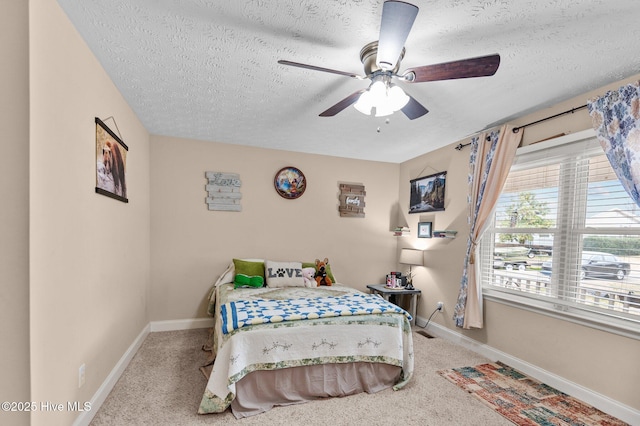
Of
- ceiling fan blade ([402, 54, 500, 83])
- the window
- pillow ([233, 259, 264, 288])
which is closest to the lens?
ceiling fan blade ([402, 54, 500, 83])

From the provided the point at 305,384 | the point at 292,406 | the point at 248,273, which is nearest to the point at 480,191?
the point at 305,384

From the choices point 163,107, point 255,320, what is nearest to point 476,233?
point 255,320

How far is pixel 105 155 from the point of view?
2.21 m

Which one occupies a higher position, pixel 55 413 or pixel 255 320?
pixel 255 320

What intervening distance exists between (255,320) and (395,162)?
138 inches

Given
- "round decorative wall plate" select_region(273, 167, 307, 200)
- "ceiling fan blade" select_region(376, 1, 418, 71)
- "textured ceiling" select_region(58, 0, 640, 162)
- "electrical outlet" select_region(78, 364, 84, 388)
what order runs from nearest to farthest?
"ceiling fan blade" select_region(376, 1, 418, 71)
"textured ceiling" select_region(58, 0, 640, 162)
"electrical outlet" select_region(78, 364, 84, 388)
"round decorative wall plate" select_region(273, 167, 307, 200)

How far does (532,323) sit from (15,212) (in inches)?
147

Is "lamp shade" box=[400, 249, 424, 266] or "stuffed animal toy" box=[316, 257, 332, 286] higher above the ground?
"lamp shade" box=[400, 249, 424, 266]

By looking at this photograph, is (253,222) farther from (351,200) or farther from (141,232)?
(351,200)

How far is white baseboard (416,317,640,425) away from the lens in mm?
2086

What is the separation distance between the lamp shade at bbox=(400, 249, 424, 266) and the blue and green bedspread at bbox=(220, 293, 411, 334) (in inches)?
49.8

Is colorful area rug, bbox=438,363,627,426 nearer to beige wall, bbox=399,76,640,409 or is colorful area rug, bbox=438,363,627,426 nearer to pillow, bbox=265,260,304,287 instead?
beige wall, bbox=399,76,640,409

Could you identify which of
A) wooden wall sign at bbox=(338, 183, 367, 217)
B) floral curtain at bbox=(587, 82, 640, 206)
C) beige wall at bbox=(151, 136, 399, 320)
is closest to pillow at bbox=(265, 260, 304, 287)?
beige wall at bbox=(151, 136, 399, 320)

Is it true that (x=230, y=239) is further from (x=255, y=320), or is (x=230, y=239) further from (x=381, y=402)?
(x=381, y=402)
